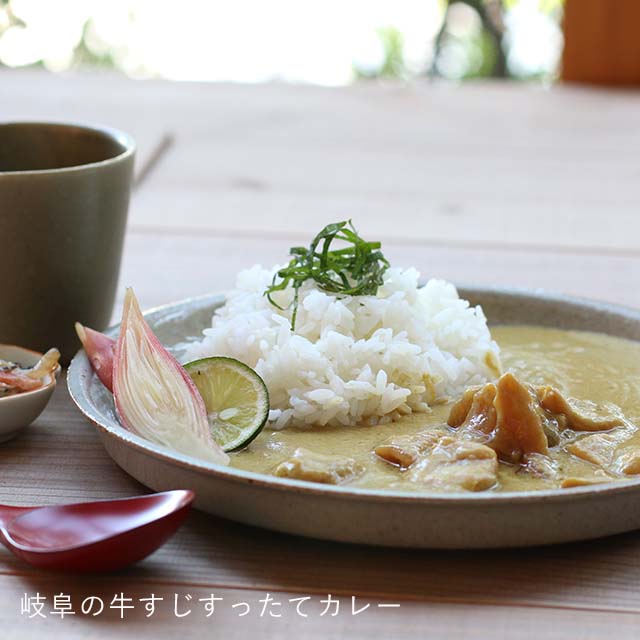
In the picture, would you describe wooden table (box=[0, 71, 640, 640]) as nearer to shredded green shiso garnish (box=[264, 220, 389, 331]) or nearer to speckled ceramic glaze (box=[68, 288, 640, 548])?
speckled ceramic glaze (box=[68, 288, 640, 548])

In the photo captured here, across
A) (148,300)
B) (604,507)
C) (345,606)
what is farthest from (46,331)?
(604,507)

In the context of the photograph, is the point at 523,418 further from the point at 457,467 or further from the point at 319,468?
the point at 319,468

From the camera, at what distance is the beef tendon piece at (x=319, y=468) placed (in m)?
1.43

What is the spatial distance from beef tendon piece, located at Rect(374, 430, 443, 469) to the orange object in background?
10.6 feet

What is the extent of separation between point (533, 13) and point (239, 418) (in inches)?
191

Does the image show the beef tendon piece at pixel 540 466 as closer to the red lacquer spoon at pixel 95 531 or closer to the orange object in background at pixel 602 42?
Result: the red lacquer spoon at pixel 95 531

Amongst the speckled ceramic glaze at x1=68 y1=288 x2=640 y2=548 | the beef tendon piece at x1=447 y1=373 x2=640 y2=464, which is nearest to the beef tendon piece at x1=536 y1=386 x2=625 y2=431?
the beef tendon piece at x1=447 y1=373 x2=640 y2=464

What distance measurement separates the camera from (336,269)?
1930 millimetres

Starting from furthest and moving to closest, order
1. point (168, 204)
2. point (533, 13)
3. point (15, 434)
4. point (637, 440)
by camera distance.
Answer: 1. point (533, 13)
2. point (168, 204)
3. point (15, 434)
4. point (637, 440)

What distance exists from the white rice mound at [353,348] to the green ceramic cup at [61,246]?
0.84ft

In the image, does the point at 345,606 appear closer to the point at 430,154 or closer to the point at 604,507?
the point at 604,507

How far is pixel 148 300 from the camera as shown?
2.41 meters

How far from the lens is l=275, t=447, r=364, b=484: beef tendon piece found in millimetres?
1434

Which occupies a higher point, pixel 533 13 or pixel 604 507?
pixel 533 13
